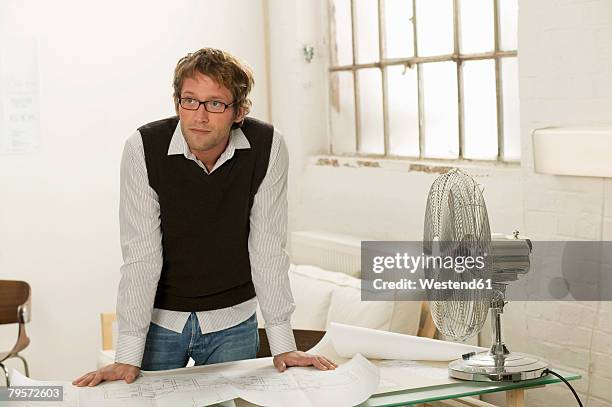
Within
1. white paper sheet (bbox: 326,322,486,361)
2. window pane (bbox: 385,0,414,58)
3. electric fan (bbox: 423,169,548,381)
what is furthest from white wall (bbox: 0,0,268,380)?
electric fan (bbox: 423,169,548,381)

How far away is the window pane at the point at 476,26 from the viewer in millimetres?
4113

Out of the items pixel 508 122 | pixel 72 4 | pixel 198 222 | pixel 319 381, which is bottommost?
pixel 319 381

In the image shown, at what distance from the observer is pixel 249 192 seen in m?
2.61

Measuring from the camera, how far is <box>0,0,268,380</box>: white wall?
198 inches

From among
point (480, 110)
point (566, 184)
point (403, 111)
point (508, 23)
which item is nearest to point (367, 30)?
point (403, 111)

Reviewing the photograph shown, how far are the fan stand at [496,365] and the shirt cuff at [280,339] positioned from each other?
404mm

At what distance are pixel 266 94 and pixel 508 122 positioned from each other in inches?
75.6

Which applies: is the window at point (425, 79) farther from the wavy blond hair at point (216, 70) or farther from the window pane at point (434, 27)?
the wavy blond hair at point (216, 70)

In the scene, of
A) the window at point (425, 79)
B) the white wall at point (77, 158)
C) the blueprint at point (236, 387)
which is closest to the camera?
the blueprint at point (236, 387)

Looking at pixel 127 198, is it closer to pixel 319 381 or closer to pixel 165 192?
pixel 165 192

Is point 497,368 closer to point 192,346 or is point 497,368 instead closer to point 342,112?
point 192,346

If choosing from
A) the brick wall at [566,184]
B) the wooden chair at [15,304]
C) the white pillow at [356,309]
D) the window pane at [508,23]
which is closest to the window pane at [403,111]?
the window pane at [508,23]

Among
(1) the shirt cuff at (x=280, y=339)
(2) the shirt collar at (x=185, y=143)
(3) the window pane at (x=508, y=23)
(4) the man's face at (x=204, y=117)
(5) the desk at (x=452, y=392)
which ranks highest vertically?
(3) the window pane at (x=508, y=23)

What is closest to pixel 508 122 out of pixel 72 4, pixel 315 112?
pixel 315 112
